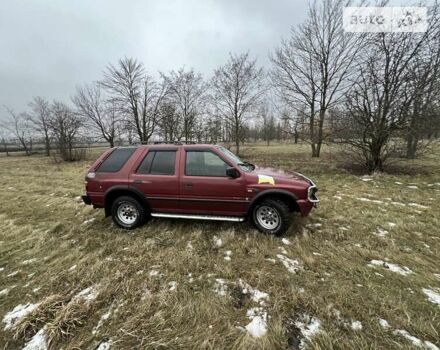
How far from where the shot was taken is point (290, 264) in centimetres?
337

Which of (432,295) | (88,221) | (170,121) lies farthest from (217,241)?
(170,121)

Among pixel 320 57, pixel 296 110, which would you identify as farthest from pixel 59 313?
pixel 320 57

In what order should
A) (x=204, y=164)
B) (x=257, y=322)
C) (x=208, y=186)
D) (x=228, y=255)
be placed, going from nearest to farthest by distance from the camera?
1. (x=257, y=322)
2. (x=228, y=255)
3. (x=208, y=186)
4. (x=204, y=164)

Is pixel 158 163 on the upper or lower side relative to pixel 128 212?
upper

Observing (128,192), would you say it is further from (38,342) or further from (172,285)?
(38,342)

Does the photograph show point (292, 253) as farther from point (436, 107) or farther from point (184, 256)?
point (436, 107)

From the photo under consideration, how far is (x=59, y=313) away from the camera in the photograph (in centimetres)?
254

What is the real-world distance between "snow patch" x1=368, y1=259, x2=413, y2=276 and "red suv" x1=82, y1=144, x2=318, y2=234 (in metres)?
1.22

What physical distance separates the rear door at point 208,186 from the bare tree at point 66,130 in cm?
2278

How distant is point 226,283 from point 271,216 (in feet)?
5.47

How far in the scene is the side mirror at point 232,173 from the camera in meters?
4.10

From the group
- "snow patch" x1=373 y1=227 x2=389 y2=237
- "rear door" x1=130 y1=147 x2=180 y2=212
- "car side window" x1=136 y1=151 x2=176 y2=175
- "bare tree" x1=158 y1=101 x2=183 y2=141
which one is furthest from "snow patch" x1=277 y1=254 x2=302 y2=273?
Result: "bare tree" x1=158 y1=101 x2=183 y2=141

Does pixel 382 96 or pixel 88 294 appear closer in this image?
pixel 88 294

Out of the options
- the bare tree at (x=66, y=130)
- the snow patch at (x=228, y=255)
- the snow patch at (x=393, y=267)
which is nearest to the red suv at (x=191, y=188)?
the snow patch at (x=228, y=255)
